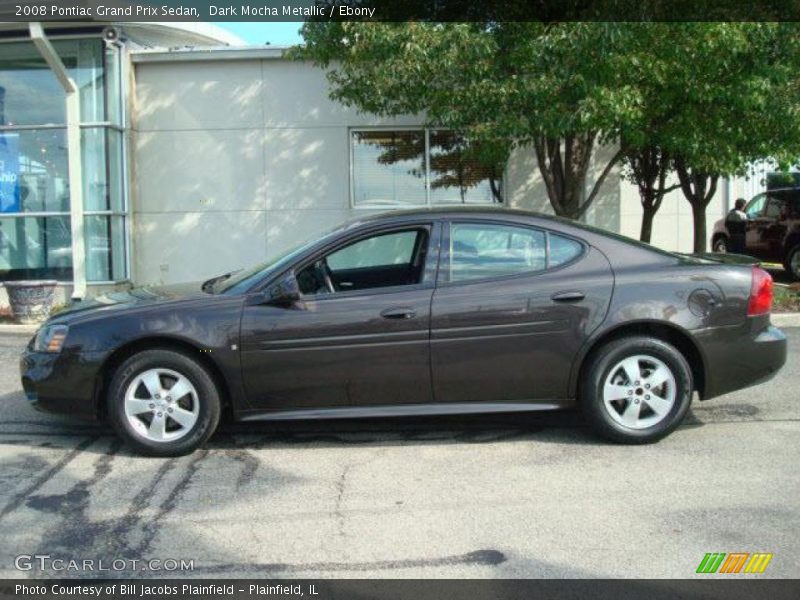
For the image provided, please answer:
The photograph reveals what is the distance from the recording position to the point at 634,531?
406cm

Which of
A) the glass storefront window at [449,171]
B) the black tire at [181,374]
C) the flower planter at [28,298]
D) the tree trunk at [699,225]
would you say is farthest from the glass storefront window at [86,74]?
the tree trunk at [699,225]

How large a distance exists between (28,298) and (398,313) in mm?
7688

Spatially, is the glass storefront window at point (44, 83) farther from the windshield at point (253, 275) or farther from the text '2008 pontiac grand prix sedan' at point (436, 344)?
the text '2008 pontiac grand prix sedan' at point (436, 344)

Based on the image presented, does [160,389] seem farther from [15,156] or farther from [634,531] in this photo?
[15,156]

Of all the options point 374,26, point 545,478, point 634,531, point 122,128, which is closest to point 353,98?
point 374,26

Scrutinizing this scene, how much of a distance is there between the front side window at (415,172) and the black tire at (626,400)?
7650 millimetres

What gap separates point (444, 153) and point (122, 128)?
4.97 metres

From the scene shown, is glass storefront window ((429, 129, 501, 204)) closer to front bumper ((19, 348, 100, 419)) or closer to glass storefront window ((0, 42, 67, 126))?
glass storefront window ((0, 42, 67, 126))

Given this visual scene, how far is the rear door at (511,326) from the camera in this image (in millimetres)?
5242

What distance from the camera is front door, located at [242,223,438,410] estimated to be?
17.1 ft

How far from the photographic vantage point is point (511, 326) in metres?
5.25

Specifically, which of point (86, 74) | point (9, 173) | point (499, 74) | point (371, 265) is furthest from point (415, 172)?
point (371, 265)

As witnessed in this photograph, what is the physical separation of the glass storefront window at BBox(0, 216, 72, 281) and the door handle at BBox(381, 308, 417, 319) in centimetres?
901

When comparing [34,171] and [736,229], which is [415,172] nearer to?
[736,229]
